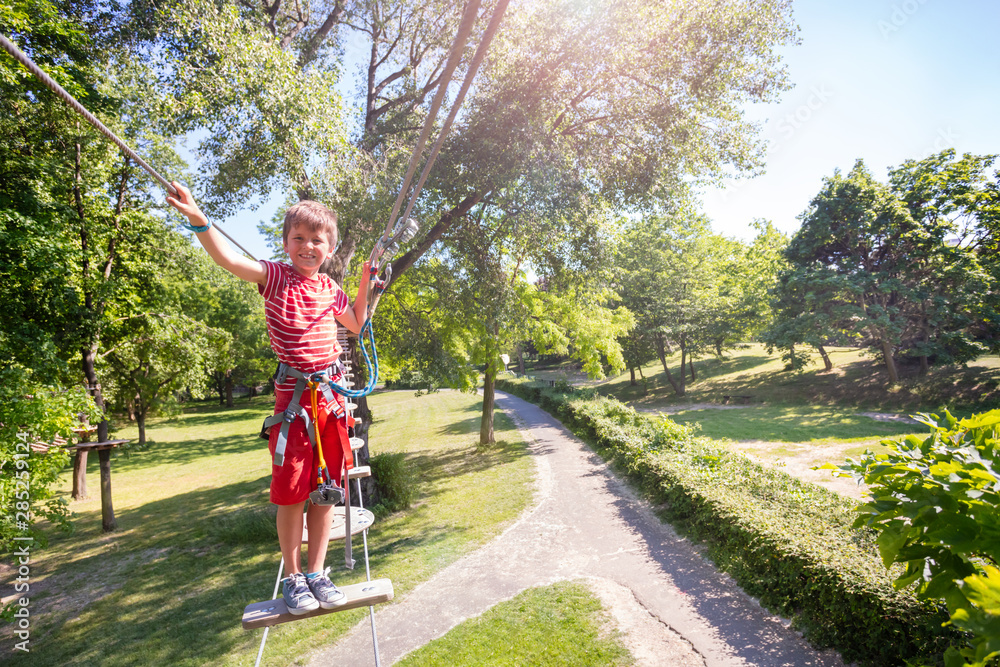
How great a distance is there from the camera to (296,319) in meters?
2.93

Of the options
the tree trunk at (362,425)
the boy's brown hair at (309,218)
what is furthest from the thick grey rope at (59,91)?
the tree trunk at (362,425)

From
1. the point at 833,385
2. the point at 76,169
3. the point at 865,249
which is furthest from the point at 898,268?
the point at 76,169

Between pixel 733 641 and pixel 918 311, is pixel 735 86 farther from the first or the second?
pixel 918 311

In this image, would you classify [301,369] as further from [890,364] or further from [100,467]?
[890,364]

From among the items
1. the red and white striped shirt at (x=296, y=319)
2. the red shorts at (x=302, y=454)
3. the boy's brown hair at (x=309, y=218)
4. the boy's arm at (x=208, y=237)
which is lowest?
the red shorts at (x=302, y=454)

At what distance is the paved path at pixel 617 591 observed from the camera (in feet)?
17.9

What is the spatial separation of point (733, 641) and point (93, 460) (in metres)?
29.4

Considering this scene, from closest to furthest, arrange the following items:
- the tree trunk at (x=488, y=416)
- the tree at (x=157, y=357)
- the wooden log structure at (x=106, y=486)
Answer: the wooden log structure at (x=106, y=486) < the tree at (x=157, y=357) < the tree trunk at (x=488, y=416)

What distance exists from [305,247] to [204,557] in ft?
33.4

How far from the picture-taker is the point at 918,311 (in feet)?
72.5

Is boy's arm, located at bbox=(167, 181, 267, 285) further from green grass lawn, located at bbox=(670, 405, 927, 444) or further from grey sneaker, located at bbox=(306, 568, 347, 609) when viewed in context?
green grass lawn, located at bbox=(670, 405, 927, 444)

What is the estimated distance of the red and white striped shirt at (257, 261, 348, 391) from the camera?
289cm

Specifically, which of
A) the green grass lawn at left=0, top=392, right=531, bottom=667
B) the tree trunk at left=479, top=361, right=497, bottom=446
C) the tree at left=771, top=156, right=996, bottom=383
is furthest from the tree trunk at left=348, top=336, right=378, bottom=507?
the tree at left=771, top=156, right=996, bottom=383

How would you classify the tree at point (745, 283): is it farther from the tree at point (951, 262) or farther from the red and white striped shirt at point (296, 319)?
the red and white striped shirt at point (296, 319)
